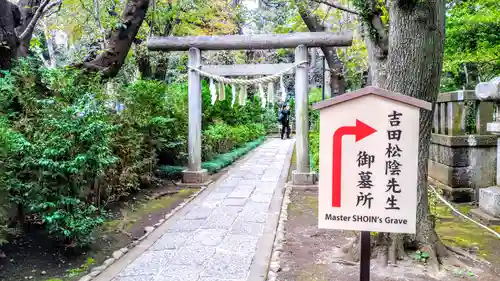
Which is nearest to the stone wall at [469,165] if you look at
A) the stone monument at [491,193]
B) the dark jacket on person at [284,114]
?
the stone monument at [491,193]

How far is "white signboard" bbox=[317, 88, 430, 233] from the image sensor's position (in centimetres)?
289

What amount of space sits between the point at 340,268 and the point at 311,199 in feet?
11.4

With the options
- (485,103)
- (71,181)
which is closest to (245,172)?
(485,103)

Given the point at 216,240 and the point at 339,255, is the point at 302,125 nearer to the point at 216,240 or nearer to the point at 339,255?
the point at 216,240

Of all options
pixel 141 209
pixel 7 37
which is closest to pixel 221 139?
pixel 141 209

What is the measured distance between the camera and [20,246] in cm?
451

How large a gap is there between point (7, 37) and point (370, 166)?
5431 mm

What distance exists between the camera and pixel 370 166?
2943 millimetres

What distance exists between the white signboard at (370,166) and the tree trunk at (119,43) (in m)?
5.34

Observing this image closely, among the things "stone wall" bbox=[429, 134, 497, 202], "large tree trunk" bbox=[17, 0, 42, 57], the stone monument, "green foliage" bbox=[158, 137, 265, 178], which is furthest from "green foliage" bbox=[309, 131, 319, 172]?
"large tree trunk" bbox=[17, 0, 42, 57]

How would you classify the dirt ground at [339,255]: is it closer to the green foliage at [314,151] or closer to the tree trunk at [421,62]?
the tree trunk at [421,62]

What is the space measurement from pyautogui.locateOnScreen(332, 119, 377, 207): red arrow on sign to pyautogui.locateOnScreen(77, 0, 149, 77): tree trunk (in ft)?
17.4

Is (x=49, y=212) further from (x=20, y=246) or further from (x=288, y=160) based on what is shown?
(x=288, y=160)

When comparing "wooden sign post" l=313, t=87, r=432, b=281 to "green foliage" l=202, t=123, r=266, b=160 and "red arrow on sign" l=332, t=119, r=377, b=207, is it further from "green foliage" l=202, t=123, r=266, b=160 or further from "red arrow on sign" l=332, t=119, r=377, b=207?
"green foliage" l=202, t=123, r=266, b=160
